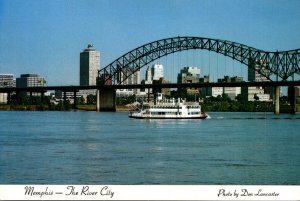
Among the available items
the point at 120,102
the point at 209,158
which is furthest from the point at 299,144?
the point at 120,102

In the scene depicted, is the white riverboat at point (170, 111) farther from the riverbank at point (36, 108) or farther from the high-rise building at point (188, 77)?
the high-rise building at point (188, 77)

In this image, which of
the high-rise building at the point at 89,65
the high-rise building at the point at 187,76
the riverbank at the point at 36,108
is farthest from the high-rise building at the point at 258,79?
the high-rise building at the point at 89,65

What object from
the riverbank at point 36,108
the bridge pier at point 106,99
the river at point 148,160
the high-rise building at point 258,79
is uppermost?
the high-rise building at point 258,79

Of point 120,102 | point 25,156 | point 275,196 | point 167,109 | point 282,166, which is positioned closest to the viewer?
point 275,196

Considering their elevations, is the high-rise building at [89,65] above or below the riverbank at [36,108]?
above

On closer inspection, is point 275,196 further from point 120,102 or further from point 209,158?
point 120,102

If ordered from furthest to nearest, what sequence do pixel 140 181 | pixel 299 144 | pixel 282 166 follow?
pixel 299 144, pixel 282 166, pixel 140 181

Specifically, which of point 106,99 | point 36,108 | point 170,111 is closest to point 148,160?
point 170,111

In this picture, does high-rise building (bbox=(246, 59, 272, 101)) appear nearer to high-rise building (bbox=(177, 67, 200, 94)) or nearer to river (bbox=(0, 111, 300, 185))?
high-rise building (bbox=(177, 67, 200, 94))
